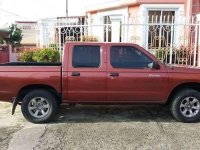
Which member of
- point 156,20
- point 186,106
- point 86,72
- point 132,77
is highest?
point 156,20

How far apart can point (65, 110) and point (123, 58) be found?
2200 millimetres

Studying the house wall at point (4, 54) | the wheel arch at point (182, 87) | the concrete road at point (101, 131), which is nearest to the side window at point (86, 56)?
the concrete road at point (101, 131)

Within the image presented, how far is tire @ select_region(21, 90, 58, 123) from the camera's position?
7215 mm

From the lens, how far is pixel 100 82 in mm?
7180

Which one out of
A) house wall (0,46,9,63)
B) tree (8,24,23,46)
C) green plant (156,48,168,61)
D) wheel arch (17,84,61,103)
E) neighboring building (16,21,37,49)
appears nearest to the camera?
wheel arch (17,84,61,103)

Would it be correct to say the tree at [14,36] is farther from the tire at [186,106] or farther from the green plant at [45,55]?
the tire at [186,106]

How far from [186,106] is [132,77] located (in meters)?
1.34

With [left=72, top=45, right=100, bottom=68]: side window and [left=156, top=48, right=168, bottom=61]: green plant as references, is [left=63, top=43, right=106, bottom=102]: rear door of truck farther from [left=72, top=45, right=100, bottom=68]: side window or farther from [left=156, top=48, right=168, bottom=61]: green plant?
[left=156, top=48, right=168, bottom=61]: green plant

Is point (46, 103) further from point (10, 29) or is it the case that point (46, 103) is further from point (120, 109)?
point (10, 29)

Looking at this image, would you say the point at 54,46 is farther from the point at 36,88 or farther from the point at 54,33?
the point at 36,88

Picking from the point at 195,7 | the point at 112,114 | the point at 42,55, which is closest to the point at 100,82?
the point at 112,114

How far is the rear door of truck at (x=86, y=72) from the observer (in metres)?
7.16

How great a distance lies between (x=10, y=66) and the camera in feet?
23.7

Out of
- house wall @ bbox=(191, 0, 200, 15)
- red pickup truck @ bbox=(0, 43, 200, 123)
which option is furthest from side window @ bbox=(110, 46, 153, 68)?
house wall @ bbox=(191, 0, 200, 15)
